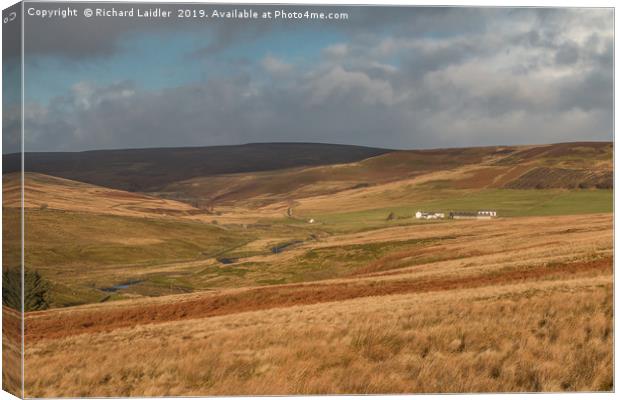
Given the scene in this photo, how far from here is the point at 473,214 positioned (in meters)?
15.2

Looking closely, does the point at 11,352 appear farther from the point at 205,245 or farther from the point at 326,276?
the point at 326,276

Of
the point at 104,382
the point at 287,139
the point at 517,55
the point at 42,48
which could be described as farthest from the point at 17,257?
the point at 517,55

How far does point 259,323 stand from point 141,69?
4551 millimetres

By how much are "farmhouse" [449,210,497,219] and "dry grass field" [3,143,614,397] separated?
0.11m

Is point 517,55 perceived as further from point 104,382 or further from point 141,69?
point 104,382

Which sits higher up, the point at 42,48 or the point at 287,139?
the point at 42,48

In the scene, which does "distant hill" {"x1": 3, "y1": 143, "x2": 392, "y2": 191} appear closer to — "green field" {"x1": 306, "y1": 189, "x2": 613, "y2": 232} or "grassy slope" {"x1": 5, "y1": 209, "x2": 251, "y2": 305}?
"grassy slope" {"x1": 5, "y1": 209, "x2": 251, "y2": 305}

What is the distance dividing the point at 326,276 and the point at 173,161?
3.26 meters

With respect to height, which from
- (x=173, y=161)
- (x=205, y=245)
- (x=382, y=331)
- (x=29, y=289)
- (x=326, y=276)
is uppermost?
(x=173, y=161)

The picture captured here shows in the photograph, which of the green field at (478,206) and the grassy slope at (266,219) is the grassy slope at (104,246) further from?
the green field at (478,206)

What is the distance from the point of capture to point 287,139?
48.3ft

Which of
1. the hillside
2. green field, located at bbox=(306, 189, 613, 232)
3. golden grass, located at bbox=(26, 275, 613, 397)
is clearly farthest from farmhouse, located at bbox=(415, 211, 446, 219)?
golden grass, located at bbox=(26, 275, 613, 397)

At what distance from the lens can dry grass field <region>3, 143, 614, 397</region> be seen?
45.2ft

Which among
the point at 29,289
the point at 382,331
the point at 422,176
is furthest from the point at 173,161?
the point at 382,331
